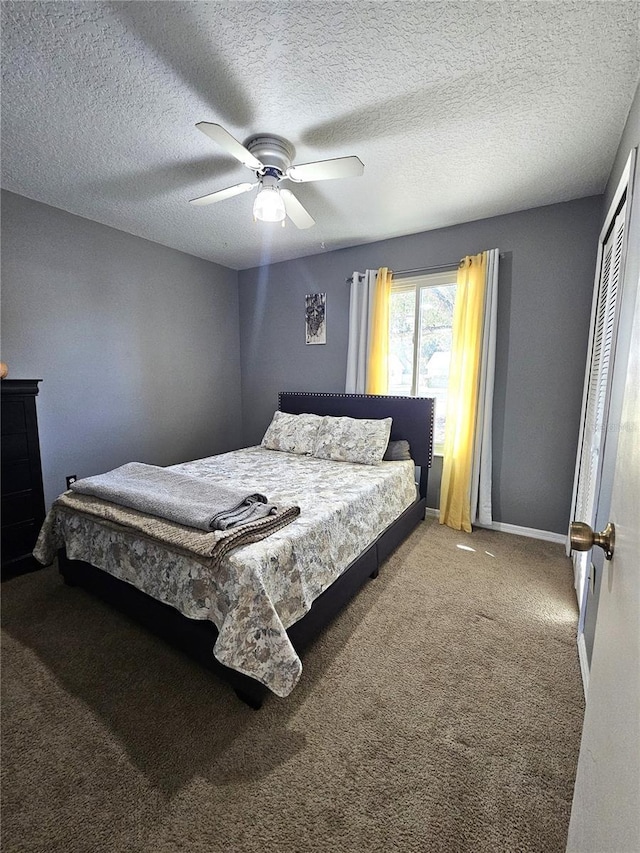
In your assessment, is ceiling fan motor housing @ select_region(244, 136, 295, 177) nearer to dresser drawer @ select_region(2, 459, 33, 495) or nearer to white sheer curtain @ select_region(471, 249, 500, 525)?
white sheer curtain @ select_region(471, 249, 500, 525)

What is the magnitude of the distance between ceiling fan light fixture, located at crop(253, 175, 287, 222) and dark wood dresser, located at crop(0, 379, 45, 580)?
1778 mm

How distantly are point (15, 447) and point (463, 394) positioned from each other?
3.29 m

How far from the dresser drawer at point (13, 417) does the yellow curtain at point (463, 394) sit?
10.4ft

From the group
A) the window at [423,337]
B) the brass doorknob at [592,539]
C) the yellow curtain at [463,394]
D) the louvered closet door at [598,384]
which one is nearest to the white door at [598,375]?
the louvered closet door at [598,384]

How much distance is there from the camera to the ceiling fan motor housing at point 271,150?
6.42 ft

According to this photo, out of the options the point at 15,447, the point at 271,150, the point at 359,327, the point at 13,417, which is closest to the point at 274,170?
the point at 271,150

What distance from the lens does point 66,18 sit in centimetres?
132

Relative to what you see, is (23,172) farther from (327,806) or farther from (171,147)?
(327,806)

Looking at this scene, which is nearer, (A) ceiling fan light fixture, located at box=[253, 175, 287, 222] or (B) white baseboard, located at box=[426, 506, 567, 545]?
(A) ceiling fan light fixture, located at box=[253, 175, 287, 222]

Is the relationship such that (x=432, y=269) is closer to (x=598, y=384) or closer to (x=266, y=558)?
(x=598, y=384)

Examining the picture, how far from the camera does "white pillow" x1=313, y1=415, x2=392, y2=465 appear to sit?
301 cm

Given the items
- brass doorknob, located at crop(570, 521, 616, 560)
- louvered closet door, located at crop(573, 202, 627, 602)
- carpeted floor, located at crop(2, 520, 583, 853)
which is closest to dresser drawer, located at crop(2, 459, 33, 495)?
carpeted floor, located at crop(2, 520, 583, 853)

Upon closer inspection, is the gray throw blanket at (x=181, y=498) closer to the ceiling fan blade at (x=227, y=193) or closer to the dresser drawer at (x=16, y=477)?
the dresser drawer at (x=16, y=477)

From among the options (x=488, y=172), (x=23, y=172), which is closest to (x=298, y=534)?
(x=488, y=172)
